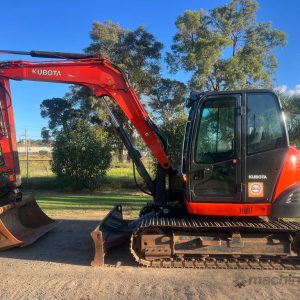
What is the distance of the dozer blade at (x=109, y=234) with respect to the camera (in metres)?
6.70

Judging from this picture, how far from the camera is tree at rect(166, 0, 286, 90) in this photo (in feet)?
92.8

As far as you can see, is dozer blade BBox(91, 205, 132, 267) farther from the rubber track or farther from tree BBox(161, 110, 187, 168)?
tree BBox(161, 110, 187, 168)

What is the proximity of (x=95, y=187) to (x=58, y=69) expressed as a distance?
42.2 feet

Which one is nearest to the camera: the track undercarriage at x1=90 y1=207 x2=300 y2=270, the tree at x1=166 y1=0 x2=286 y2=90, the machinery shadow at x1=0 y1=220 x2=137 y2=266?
the track undercarriage at x1=90 y1=207 x2=300 y2=270

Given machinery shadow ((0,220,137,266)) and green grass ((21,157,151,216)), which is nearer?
machinery shadow ((0,220,137,266))

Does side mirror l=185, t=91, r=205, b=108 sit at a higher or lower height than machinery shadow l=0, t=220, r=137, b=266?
higher

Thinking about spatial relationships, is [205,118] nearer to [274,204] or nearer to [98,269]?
[274,204]

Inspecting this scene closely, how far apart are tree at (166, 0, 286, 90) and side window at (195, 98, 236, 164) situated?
21.5 metres

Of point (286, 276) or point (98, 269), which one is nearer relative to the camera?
point (286, 276)

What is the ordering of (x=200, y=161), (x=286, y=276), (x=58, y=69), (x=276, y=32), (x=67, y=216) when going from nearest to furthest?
(x=286, y=276), (x=200, y=161), (x=58, y=69), (x=67, y=216), (x=276, y=32)

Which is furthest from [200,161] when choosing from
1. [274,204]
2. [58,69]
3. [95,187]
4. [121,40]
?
[121,40]

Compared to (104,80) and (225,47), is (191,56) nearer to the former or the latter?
(225,47)

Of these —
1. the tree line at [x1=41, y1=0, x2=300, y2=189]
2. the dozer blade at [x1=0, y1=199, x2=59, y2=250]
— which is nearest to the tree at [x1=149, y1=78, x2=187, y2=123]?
the tree line at [x1=41, y1=0, x2=300, y2=189]

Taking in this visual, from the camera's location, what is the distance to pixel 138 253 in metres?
6.78
